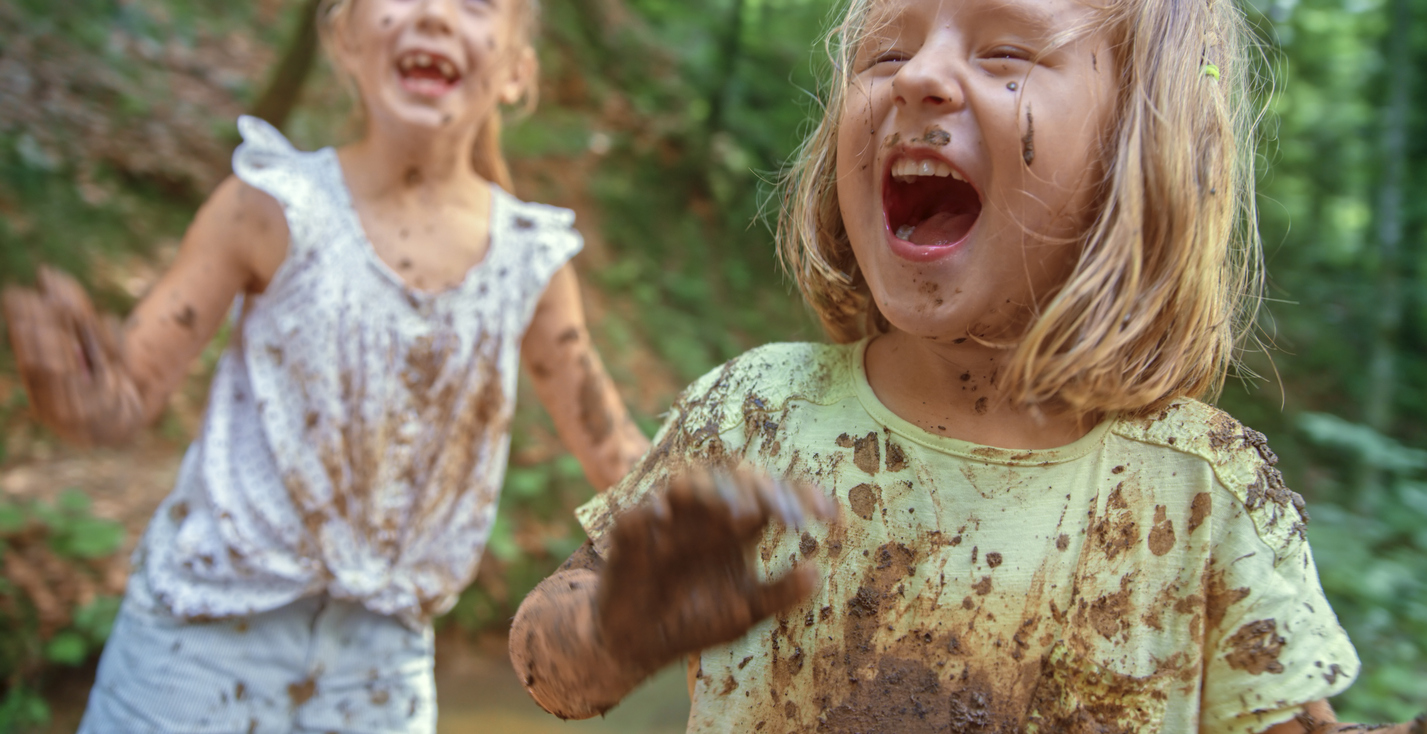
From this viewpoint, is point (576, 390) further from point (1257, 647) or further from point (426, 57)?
point (1257, 647)

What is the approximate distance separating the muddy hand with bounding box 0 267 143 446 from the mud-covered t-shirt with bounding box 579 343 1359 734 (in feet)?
3.73

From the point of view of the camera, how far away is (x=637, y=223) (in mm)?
7055

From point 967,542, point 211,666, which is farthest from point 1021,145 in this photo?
point 211,666

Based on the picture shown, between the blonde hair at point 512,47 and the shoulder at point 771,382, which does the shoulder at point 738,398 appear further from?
the blonde hair at point 512,47

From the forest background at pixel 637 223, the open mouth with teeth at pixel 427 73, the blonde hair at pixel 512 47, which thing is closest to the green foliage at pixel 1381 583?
the forest background at pixel 637 223

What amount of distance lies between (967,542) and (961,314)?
0.93ft

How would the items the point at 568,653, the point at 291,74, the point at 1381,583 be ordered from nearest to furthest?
1. the point at 568,653
2. the point at 1381,583
3. the point at 291,74

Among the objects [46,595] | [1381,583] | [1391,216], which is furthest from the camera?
[1391,216]

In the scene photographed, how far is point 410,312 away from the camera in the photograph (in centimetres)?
196

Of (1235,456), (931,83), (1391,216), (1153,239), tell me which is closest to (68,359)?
(931,83)

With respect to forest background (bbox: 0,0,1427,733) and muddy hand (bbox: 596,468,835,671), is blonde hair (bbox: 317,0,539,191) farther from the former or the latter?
muddy hand (bbox: 596,468,835,671)

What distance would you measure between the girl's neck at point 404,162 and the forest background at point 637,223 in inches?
37.2

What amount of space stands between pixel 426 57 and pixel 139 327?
0.80 m

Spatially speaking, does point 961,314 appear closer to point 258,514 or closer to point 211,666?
point 258,514
